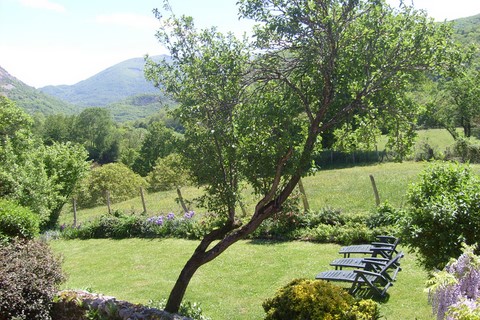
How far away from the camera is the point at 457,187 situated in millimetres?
6227

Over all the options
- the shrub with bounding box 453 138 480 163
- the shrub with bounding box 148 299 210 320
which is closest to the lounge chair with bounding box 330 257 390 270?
the shrub with bounding box 148 299 210 320

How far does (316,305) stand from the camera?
222 inches

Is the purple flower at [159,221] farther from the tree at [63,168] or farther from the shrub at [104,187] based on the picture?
the shrub at [104,187]

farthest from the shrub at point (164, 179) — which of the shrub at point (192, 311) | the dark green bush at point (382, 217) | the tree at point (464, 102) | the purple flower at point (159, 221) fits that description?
the tree at point (464, 102)

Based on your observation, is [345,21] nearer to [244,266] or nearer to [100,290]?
[244,266]

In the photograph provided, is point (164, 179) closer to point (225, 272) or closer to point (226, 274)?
point (225, 272)

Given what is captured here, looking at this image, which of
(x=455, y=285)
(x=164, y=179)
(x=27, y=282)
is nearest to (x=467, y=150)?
(x=164, y=179)

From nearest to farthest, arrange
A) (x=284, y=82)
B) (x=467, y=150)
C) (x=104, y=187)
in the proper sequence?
(x=284, y=82) < (x=467, y=150) < (x=104, y=187)

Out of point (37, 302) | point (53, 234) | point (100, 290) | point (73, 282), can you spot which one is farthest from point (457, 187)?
point (53, 234)

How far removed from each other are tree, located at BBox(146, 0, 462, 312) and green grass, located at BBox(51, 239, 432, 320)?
221cm

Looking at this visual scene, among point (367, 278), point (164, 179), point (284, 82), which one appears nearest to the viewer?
point (284, 82)

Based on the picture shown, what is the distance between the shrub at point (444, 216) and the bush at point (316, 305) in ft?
3.85

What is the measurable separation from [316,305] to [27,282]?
544 centimetres

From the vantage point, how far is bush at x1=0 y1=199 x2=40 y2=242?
1044 cm
